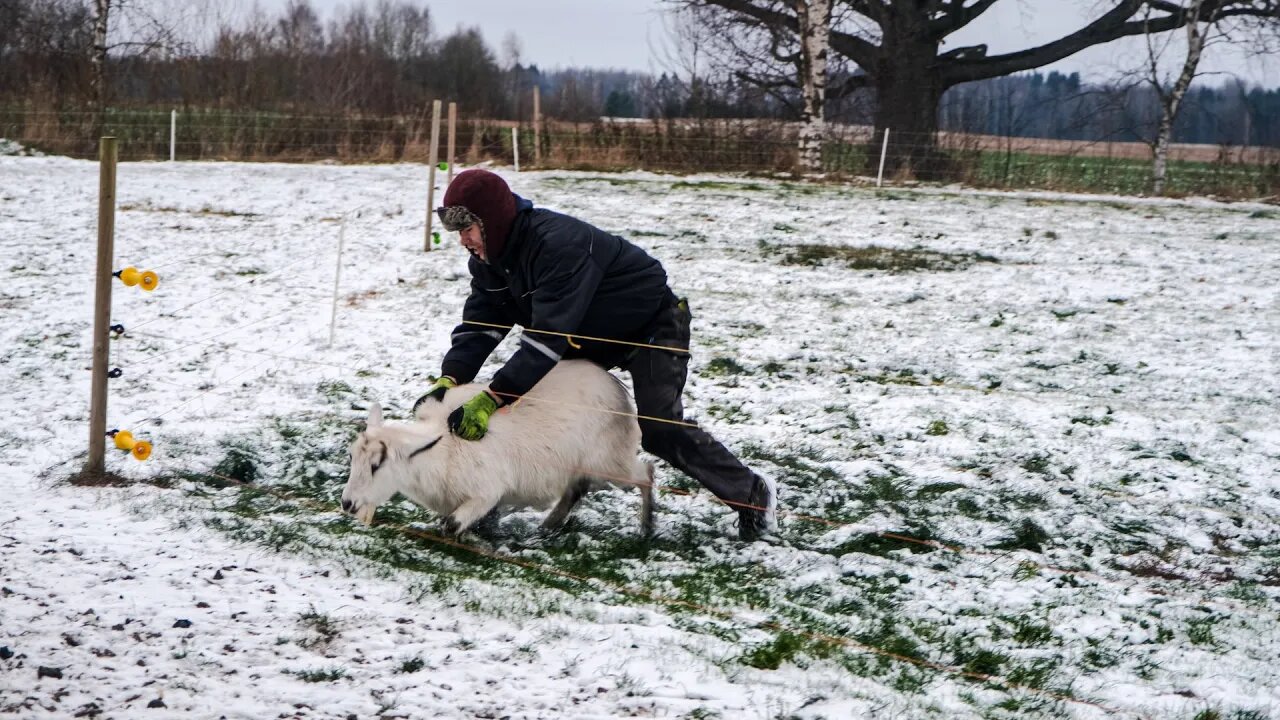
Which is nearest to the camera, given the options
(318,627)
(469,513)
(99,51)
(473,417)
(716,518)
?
(318,627)

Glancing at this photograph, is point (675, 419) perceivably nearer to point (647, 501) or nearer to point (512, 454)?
point (647, 501)

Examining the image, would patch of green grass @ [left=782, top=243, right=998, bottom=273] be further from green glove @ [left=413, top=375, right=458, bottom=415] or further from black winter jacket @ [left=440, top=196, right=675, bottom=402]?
green glove @ [left=413, top=375, right=458, bottom=415]

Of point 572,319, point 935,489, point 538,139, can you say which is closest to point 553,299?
point 572,319

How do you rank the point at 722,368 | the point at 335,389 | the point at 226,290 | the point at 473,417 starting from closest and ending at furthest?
the point at 473,417, the point at 335,389, the point at 722,368, the point at 226,290

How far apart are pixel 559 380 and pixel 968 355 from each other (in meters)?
4.62

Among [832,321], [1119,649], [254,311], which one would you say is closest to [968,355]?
[832,321]

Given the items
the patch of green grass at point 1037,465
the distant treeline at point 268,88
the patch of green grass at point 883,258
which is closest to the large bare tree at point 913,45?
the distant treeline at point 268,88

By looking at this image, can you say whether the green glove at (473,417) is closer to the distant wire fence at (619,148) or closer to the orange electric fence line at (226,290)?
the orange electric fence line at (226,290)

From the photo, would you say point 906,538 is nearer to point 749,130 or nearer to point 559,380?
point 559,380

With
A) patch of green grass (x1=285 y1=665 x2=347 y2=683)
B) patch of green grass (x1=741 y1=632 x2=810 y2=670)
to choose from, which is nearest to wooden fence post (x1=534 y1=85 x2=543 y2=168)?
patch of green grass (x1=741 y1=632 x2=810 y2=670)

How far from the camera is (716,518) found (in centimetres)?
519

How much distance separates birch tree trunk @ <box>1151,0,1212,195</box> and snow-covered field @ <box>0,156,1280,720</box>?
7.98 metres

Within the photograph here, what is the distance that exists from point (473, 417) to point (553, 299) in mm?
587

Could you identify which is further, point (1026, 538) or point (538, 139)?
point (538, 139)
